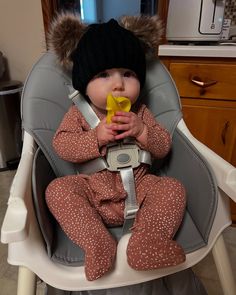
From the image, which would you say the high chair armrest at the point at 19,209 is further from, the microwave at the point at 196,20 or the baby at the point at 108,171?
the microwave at the point at 196,20

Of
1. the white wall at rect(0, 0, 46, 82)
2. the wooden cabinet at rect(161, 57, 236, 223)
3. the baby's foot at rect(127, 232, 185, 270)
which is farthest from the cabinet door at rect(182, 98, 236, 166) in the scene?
the white wall at rect(0, 0, 46, 82)

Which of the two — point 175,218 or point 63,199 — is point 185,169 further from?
point 63,199

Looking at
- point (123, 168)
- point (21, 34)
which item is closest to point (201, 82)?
point (123, 168)

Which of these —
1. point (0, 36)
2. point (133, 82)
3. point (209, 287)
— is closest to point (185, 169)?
point (133, 82)

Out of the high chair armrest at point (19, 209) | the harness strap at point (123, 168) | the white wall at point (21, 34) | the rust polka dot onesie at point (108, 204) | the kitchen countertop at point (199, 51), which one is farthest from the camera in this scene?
the white wall at point (21, 34)

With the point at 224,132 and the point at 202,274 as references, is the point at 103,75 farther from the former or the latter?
the point at 202,274

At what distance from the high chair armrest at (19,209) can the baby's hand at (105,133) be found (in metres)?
0.16

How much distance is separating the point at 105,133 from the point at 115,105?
67 millimetres

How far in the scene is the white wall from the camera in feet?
4.56

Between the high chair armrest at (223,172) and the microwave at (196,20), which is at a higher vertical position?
the microwave at (196,20)

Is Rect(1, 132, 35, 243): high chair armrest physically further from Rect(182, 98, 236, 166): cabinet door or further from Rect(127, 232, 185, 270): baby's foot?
Rect(182, 98, 236, 166): cabinet door

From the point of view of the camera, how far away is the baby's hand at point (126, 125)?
1.98 feet

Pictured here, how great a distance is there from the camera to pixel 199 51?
2.83 ft

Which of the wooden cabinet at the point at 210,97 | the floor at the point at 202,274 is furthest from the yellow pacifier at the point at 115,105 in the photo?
the floor at the point at 202,274
